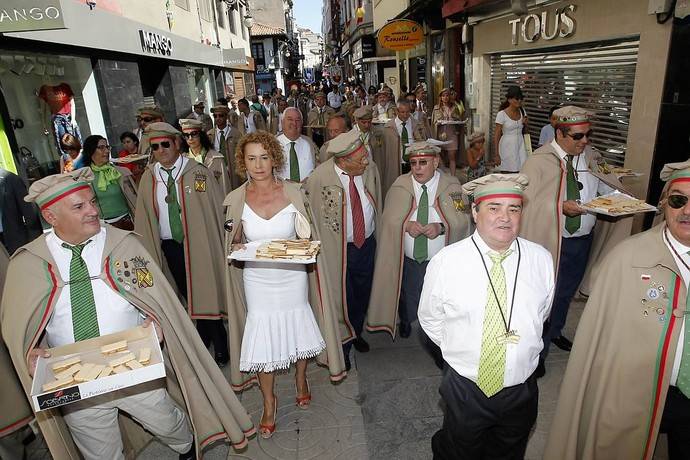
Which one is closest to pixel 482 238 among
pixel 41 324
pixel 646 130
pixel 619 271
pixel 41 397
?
pixel 619 271

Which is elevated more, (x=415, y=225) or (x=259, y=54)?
(x=259, y=54)

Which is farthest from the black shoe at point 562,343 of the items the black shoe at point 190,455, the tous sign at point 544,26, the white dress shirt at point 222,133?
the white dress shirt at point 222,133

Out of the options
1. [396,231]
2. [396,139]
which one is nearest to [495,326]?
[396,231]

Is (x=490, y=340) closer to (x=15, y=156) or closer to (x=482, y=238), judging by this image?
(x=482, y=238)

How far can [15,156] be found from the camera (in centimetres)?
778

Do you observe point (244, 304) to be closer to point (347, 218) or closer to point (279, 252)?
point (279, 252)

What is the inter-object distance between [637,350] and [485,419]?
961 mm

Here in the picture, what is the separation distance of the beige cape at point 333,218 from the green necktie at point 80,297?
218cm

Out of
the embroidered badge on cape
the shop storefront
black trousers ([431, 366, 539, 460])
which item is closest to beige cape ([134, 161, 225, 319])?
the embroidered badge on cape

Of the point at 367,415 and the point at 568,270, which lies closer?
the point at 367,415

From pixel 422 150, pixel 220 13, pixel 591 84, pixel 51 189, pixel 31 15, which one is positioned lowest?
pixel 422 150

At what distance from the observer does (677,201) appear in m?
2.49

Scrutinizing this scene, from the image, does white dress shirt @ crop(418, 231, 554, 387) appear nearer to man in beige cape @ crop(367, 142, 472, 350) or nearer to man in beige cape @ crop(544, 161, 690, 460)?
man in beige cape @ crop(544, 161, 690, 460)

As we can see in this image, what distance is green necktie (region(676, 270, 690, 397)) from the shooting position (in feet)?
8.20
